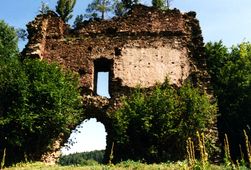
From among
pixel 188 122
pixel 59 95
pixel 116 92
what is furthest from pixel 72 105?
pixel 188 122

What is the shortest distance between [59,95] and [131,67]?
4145mm

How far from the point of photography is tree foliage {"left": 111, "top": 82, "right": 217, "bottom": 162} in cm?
1562

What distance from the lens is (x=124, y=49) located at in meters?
19.0

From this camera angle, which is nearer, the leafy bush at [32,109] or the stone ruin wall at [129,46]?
the leafy bush at [32,109]

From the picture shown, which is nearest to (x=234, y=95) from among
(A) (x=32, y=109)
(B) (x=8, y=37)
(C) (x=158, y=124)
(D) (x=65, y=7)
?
(C) (x=158, y=124)

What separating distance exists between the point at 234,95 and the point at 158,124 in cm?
765

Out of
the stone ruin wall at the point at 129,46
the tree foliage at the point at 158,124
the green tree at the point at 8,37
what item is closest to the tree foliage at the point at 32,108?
the tree foliage at the point at 158,124

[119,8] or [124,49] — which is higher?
[119,8]

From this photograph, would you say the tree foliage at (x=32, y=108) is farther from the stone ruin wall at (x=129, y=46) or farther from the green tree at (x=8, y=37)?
the green tree at (x=8, y=37)

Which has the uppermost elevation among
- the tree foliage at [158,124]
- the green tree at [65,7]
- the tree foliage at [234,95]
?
the green tree at [65,7]

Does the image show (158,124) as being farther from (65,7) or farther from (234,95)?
(65,7)

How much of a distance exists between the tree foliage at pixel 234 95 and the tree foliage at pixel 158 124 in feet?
16.9

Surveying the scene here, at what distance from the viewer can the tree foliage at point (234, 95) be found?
21.2 m

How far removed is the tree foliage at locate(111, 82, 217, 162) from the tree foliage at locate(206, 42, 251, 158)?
5163 mm
